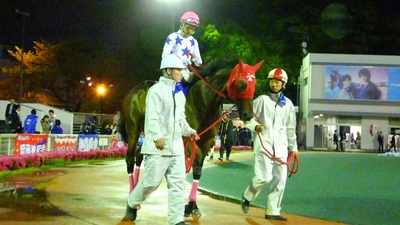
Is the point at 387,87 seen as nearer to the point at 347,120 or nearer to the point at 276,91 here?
the point at 347,120

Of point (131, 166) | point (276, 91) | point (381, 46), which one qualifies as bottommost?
point (131, 166)

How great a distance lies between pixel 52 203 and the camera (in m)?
8.61

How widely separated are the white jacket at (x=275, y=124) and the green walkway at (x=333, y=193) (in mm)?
1315

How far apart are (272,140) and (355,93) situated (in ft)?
122

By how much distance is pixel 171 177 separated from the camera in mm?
6266

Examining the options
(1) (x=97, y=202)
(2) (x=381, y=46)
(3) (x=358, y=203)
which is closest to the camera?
(1) (x=97, y=202)

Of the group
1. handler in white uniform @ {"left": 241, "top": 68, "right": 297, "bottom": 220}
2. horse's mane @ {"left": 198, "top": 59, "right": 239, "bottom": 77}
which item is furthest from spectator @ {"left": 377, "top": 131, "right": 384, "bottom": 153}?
horse's mane @ {"left": 198, "top": 59, "right": 239, "bottom": 77}

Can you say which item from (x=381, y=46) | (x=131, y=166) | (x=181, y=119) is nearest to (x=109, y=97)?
(x=381, y=46)

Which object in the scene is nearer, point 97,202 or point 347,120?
point 97,202

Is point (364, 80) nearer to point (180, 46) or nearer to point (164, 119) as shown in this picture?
point (180, 46)

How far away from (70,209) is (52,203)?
68 cm

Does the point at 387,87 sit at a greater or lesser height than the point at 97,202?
greater

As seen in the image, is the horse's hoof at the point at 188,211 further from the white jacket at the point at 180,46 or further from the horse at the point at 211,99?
the white jacket at the point at 180,46

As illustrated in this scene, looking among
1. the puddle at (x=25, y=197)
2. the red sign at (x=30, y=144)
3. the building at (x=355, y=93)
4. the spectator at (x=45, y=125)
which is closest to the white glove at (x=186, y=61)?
the puddle at (x=25, y=197)
